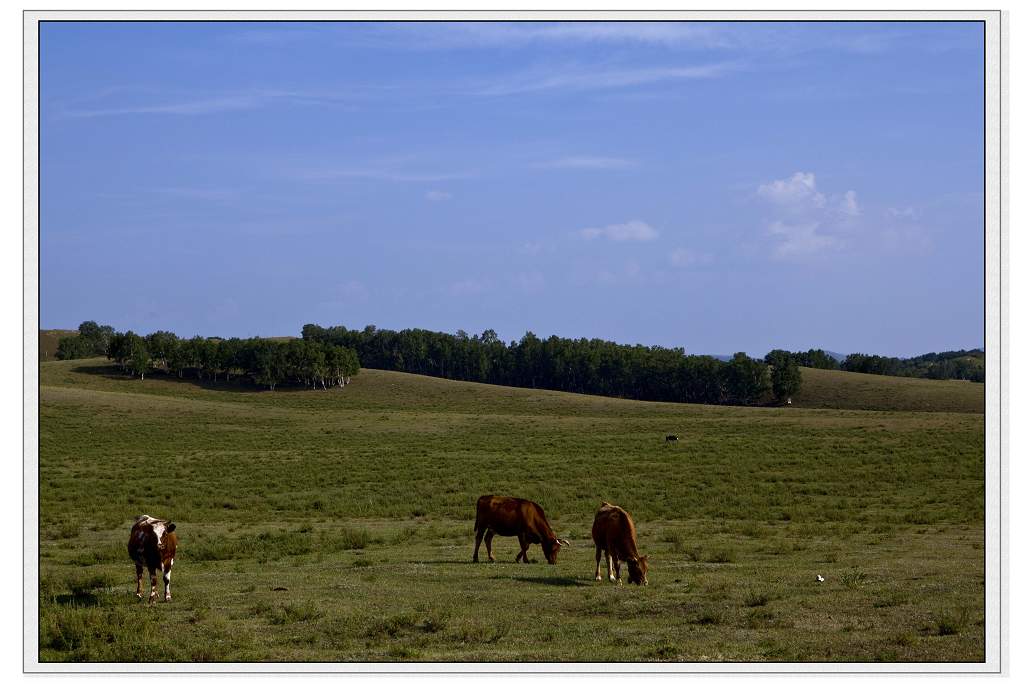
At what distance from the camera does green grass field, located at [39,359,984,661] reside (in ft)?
48.4

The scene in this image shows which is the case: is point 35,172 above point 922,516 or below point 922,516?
above

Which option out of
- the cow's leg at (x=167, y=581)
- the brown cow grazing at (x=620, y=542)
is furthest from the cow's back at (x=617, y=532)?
the cow's leg at (x=167, y=581)

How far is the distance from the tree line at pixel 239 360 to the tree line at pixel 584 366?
20.3 feet

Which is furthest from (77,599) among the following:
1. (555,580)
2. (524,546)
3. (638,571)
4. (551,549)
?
(638,571)

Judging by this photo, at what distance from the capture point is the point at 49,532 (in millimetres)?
30359

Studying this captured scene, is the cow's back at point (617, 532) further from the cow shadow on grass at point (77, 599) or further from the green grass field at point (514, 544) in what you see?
the cow shadow on grass at point (77, 599)

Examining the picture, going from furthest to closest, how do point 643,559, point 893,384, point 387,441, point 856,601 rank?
point 893,384 < point 387,441 < point 643,559 < point 856,601

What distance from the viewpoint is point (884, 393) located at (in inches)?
5162

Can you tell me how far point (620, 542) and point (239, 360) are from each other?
5003 inches

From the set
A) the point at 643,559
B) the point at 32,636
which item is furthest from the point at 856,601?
the point at 32,636

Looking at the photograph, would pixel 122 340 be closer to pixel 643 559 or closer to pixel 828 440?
pixel 828 440

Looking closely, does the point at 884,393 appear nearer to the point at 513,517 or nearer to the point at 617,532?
the point at 513,517

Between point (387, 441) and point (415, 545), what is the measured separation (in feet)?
156
